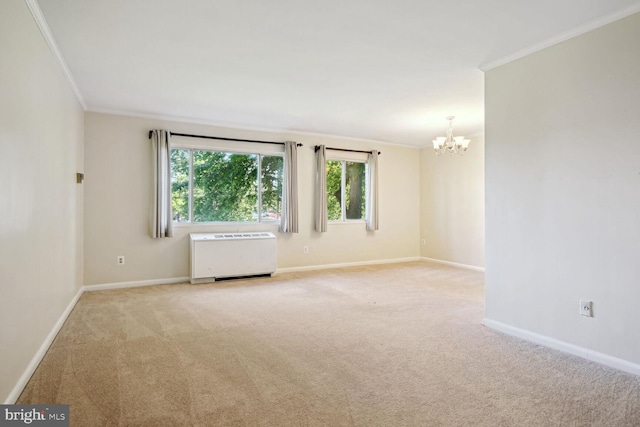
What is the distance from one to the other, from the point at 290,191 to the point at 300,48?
10.5 ft

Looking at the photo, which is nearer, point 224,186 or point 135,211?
point 135,211

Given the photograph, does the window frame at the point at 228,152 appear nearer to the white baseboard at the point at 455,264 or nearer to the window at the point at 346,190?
the window at the point at 346,190

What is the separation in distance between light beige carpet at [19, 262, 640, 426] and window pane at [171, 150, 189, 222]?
68.9 inches

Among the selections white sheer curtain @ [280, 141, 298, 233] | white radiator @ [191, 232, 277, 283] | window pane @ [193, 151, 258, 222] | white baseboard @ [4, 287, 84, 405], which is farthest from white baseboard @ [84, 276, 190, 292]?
white sheer curtain @ [280, 141, 298, 233]

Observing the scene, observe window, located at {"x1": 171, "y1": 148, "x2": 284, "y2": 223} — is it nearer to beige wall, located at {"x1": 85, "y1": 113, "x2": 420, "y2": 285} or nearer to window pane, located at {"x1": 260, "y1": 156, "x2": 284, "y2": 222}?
window pane, located at {"x1": 260, "y1": 156, "x2": 284, "y2": 222}

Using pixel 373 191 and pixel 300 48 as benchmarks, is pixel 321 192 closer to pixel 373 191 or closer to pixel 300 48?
pixel 373 191

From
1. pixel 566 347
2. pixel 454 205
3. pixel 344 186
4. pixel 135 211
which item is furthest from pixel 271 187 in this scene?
pixel 566 347

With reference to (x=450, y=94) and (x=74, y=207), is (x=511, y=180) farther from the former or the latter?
(x=74, y=207)

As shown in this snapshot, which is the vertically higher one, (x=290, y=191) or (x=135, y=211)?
(x=290, y=191)

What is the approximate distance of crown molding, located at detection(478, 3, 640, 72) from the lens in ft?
7.99

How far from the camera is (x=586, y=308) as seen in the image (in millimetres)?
2650

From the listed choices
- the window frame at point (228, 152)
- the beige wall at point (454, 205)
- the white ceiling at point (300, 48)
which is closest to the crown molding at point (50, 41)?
the white ceiling at point (300, 48)

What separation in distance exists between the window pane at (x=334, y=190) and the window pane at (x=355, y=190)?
165 millimetres

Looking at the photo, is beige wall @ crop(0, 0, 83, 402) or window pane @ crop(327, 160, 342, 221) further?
window pane @ crop(327, 160, 342, 221)
